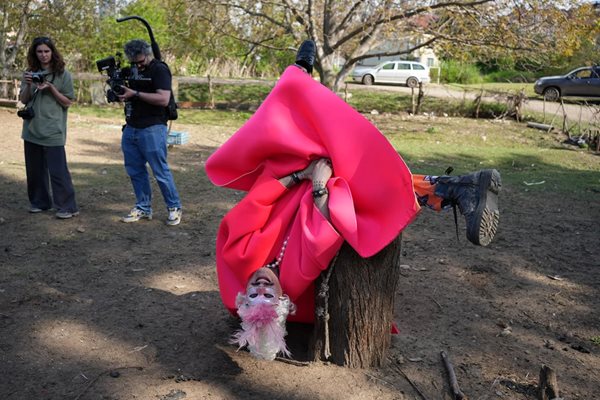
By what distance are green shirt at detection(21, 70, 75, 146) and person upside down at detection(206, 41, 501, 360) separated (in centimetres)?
328

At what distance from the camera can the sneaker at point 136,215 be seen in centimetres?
607

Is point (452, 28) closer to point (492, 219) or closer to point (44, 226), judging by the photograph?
point (44, 226)

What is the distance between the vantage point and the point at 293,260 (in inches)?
121

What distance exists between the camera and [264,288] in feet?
10.0

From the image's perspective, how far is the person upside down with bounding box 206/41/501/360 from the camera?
9.77 ft

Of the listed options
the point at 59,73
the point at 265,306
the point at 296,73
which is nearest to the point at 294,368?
→ the point at 265,306

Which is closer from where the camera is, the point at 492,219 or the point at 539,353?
the point at 492,219

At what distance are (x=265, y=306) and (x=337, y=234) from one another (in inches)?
19.9

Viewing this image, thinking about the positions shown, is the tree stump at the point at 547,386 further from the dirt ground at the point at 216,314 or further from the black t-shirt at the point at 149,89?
the black t-shirt at the point at 149,89

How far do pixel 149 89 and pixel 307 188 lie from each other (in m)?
2.89

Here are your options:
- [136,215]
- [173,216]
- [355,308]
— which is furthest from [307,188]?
[136,215]

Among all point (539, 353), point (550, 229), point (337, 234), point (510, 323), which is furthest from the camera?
point (550, 229)

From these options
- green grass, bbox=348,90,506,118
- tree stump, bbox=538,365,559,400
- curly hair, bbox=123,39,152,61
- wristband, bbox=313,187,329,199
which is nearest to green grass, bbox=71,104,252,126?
green grass, bbox=348,90,506,118

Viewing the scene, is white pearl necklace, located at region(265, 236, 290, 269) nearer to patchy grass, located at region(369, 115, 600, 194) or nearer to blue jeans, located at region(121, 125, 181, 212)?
blue jeans, located at region(121, 125, 181, 212)
